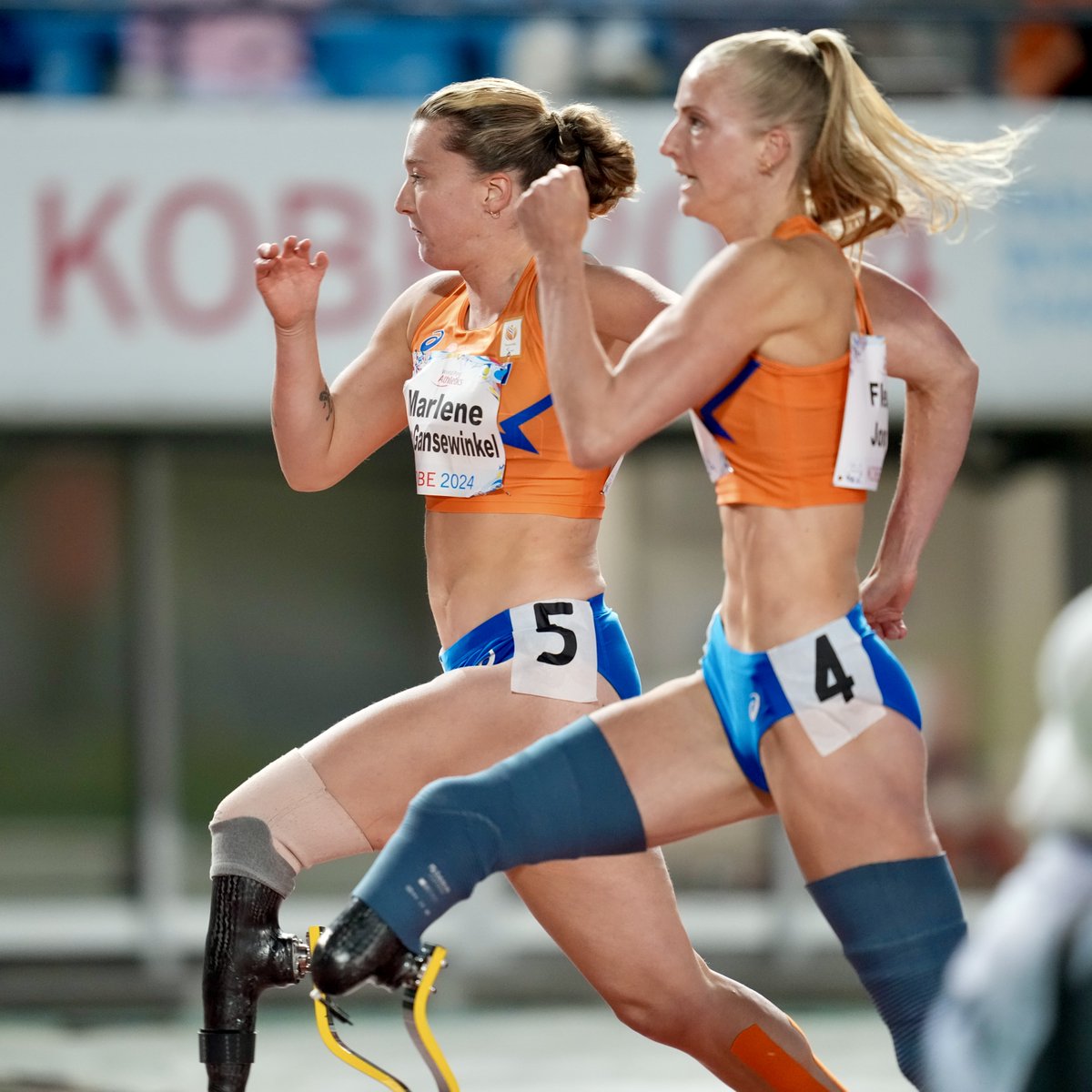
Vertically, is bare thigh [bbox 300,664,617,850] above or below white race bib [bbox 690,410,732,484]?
below

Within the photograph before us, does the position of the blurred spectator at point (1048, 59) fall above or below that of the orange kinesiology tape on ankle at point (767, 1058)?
above

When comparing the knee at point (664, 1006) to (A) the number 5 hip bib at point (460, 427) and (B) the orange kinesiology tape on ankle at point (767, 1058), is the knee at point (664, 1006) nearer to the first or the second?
(B) the orange kinesiology tape on ankle at point (767, 1058)

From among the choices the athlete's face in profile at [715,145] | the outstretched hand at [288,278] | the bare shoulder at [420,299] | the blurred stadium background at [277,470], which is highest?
the athlete's face in profile at [715,145]

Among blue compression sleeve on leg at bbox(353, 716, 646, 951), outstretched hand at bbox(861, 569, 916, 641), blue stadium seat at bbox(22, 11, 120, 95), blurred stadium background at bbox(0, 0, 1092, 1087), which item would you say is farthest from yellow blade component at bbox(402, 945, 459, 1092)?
blue stadium seat at bbox(22, 11, 120, 95)

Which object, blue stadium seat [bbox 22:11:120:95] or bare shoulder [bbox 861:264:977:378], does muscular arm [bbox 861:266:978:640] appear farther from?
blue stadium seat [bbox 22:11:120:95]

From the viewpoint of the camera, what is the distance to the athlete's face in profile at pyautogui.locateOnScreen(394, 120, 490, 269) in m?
3.17

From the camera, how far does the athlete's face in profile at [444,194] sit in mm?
3174

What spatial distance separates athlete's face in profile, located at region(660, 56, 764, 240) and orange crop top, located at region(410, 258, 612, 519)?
1.70 feet

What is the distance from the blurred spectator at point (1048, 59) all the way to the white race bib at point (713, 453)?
4592 mm

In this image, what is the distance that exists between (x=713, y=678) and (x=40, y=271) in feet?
14.4

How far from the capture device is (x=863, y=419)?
261cm

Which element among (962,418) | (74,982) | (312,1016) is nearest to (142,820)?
(74,982)

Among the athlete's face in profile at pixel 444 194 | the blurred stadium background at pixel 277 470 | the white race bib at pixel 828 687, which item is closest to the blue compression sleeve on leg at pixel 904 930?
the white race bib at pixel 828 687

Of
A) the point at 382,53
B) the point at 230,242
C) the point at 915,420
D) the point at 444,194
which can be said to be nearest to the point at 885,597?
the point at 915,420
